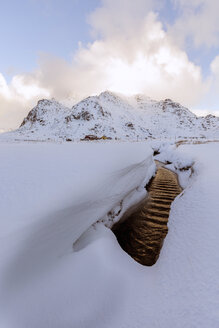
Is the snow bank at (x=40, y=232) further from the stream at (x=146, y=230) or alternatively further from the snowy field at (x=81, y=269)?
the stream at (x=146, y=230)

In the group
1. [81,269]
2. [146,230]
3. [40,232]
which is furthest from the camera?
[146,230]

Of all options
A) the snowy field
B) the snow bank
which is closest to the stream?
the snowy field

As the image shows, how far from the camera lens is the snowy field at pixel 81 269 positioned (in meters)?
2.40

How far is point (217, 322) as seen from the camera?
2211 millimetres

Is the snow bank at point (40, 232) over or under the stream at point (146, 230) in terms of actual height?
over

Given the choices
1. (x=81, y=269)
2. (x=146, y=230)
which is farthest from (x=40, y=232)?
(x=146, y=230)

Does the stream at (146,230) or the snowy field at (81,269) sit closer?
the snowy field at (81,269)

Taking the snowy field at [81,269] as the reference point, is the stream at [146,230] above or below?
below

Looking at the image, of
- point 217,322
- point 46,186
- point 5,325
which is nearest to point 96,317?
point 5,325

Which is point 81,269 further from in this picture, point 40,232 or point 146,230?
point 146,230

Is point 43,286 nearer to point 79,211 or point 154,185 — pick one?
point 79,211

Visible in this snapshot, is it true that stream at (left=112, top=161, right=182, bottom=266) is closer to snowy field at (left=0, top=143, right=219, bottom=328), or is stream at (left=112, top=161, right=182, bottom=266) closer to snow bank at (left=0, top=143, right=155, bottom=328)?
snowy field at (left=0, top=143, right=219, bottom=328)

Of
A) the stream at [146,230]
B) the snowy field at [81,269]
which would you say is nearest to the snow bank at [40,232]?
the snowy field at [81,269]

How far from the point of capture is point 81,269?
3.10 meters
